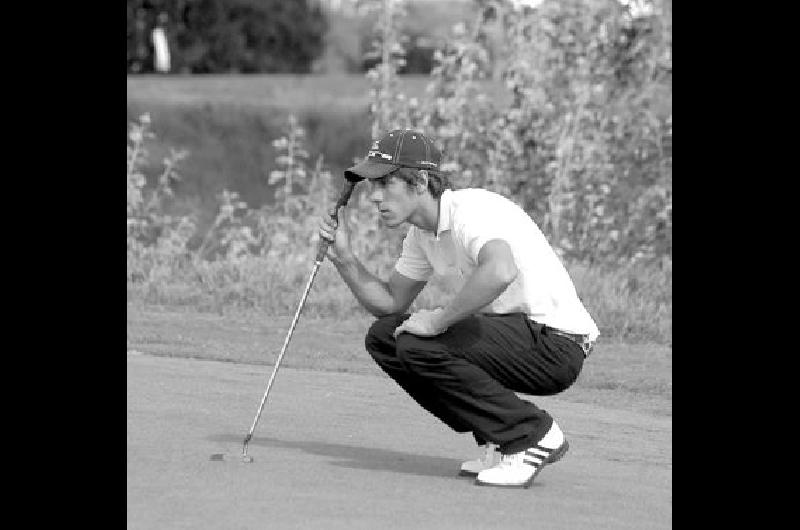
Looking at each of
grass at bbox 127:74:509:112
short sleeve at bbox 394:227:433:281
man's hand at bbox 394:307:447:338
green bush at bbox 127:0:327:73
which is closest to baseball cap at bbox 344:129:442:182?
short sleeve at bbox 394:227:433:281

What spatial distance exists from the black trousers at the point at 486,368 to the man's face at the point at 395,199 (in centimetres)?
43

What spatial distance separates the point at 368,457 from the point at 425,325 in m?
0.83

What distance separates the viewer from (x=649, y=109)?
589 inches

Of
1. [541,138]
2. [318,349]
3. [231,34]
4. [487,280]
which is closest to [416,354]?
[487,280]

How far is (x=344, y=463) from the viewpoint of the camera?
25.5 ft

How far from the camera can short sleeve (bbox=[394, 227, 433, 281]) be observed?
7894 millimetres

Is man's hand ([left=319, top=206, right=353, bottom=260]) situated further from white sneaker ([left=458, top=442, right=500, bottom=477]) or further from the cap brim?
white sneaker ([left=458, top=442, right=500, bottom=477])

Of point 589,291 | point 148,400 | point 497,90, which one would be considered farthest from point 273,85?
point 148,400

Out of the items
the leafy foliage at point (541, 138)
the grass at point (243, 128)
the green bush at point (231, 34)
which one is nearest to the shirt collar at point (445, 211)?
the leafy foliage at point (541, 138)

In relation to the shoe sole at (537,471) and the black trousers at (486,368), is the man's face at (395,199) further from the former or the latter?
the shoe sole at (537,471)

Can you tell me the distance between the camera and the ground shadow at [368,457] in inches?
304

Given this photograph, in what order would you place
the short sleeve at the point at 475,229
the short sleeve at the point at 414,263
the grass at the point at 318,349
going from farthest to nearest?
the grass at the point at 318,349 < the short sleeve at the point at 414,263 < the short sleeve at the point at 475,229
